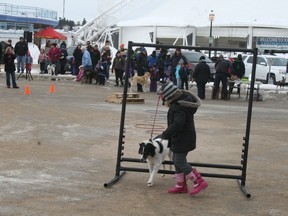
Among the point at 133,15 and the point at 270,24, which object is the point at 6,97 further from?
the point at 133,15

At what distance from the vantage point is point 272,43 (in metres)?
40.3

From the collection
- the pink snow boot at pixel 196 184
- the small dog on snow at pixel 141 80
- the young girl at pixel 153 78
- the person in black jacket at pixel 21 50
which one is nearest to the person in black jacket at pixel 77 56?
the person in black jacket at pixel 21 50

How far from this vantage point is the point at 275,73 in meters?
29.5

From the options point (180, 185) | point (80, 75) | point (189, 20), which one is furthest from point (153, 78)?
point (189, 20)

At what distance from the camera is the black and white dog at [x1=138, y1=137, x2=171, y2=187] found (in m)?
7.45

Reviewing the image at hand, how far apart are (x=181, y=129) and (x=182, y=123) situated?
100 mm

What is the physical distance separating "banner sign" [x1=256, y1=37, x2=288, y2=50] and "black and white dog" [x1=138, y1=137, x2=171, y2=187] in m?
33.4

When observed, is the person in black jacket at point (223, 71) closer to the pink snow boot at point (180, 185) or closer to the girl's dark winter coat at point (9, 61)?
the girl's dark winter coat at point (9, 61)

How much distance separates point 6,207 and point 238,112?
1195 cm

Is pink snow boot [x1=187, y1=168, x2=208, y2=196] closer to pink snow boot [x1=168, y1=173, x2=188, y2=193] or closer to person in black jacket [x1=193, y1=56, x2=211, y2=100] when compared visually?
pink snow boot [x1=168, y1=173, x2=188, y2=193]

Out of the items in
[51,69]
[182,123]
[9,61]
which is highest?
[9,61]

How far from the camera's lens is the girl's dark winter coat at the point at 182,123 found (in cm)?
707

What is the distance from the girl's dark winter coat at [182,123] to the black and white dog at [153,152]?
32cm

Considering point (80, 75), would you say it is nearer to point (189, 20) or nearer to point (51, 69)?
point (51, 69)
